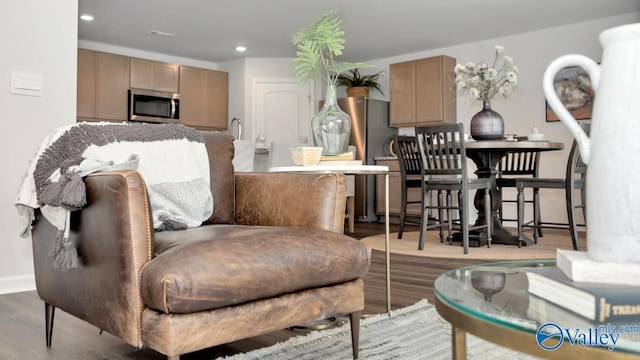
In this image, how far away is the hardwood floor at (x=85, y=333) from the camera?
1798 mm

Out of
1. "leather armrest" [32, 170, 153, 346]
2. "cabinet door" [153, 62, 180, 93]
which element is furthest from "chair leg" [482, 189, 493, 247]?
"cabinet door" [153, 62, 180, 93]

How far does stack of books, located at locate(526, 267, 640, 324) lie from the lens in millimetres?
672

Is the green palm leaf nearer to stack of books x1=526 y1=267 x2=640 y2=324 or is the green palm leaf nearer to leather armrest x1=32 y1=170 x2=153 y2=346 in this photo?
leather armrest x1=32 y1=170 x2=153 y2=346

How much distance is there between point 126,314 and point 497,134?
3685mm

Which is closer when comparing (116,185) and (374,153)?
(116,185)


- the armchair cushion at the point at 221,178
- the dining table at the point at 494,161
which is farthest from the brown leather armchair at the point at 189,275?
the dining table at the point at 494,161

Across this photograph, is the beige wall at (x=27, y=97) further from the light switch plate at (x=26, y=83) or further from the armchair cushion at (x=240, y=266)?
the armchair cushion at (x=240, y=266)

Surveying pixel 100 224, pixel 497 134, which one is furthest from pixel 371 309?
pixel 497 134

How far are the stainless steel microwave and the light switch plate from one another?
4.18m

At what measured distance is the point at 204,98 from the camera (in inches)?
309

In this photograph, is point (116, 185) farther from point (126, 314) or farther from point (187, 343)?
point (187, 343)

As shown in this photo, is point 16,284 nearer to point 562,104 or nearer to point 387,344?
point 387,344

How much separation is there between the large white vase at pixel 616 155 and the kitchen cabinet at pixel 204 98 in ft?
23.8

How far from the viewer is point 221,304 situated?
1352 millimetres
